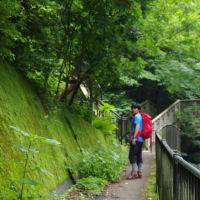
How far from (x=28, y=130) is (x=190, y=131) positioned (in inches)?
606

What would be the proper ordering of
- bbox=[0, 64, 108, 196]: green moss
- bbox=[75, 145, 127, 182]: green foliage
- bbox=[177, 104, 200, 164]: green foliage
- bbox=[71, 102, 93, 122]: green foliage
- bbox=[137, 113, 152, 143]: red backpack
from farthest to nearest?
bbox=[177, 104, 200, 164]: green foliage, bbox=[71, 102, 93, 122]: green foliage, bbox=[137, 113, 152, 143]: red backpack, bbox=[75, 145, 127, 182]: green foliage, bbox=[0, 64, 108, 196]: green moss

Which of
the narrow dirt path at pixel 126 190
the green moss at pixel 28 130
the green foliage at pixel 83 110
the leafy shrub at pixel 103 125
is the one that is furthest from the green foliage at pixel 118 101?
the green moss at pixel 28 130

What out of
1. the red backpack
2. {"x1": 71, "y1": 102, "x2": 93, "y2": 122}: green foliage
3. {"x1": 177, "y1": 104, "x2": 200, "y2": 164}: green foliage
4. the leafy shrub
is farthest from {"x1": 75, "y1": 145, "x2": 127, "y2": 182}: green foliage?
{"x1": 177, "y1": 104, "x2": 200, "y2": 164}: green foliage

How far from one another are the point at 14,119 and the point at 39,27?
7.69 feet

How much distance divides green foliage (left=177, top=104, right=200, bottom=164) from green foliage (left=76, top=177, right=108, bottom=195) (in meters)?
13.3

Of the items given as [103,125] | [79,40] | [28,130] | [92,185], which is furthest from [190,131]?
[28,130]

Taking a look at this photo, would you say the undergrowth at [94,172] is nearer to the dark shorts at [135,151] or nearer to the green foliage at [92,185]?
the green foliage at [92,185]

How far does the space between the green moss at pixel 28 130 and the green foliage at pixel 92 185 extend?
43 cm

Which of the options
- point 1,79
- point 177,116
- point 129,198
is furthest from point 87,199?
point 177,116

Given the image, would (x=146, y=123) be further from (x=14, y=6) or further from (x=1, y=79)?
(x=14, y=6)

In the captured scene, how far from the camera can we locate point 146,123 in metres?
7.17

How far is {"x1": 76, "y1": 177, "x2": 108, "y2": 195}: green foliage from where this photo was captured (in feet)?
17.5

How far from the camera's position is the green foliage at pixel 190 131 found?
18078 mm

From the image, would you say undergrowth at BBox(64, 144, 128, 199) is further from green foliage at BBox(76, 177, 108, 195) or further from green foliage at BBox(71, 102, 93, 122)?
green foliage at BBox(71, 102, 93, 122)
